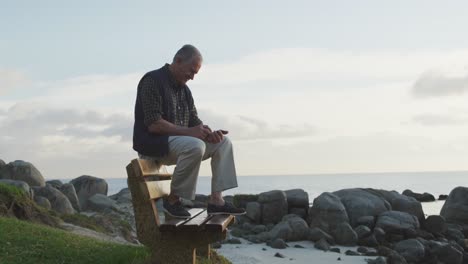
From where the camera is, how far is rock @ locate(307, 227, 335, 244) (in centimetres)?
1717

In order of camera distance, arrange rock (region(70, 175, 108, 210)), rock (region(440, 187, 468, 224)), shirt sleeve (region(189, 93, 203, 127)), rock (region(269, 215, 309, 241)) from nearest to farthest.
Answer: shirt sleeve (region(189, 93, 203, 127)), rock (region(269, 215, 309, 241)), rock (region(70, 175, 108, 210)), rock (region(440, 187, 468, 224))

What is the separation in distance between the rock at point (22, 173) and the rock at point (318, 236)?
8.65 metres

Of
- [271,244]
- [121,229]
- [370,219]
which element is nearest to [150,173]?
[121,229]

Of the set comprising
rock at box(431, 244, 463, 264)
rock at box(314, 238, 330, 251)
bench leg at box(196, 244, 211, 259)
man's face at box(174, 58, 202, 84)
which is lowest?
rock at box(431, 244, 463, 264)

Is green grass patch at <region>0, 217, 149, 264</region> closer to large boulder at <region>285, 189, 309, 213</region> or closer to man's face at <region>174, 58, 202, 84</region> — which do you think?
man's face at <region>174, 58, 202, 84</region>

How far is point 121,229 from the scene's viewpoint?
44.9ft

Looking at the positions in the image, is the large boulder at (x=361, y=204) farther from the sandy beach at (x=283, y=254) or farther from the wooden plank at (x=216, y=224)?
the wooden plank at (x=216, y=224)

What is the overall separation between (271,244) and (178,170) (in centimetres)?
1097

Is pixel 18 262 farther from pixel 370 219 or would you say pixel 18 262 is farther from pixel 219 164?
pixel 370 219

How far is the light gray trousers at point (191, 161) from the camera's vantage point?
17.9ft

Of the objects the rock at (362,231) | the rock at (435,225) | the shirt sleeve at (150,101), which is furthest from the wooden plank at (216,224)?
the rock at (435,225)

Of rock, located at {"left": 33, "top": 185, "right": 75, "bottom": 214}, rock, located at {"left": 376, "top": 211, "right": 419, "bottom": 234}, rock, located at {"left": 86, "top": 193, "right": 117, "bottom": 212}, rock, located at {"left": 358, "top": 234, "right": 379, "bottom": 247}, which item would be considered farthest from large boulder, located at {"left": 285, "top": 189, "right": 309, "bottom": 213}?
rock, located at {"left": 33, "top": 185, "right": 75, "bottom": 214}

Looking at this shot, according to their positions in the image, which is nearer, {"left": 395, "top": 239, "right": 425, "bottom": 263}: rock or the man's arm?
the man's arm

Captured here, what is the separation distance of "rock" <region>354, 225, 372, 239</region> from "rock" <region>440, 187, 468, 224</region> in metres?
7.77
